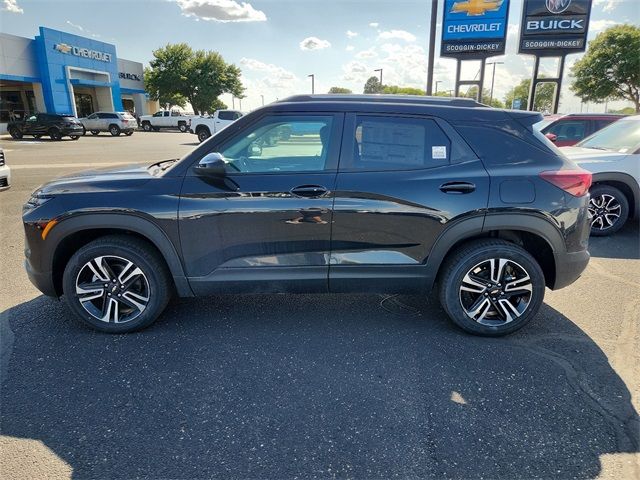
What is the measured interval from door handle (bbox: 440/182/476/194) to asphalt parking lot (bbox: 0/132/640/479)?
1.16m

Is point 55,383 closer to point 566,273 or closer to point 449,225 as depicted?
point 449,225

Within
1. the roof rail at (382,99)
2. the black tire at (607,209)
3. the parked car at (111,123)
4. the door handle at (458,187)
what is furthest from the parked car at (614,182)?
the parked car at (111,123)

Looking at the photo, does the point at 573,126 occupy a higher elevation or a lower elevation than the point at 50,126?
lower

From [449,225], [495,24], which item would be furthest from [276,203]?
[495,24]

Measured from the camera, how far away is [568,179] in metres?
3.06

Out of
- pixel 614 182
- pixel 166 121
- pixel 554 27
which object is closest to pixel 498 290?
pixel 614 182

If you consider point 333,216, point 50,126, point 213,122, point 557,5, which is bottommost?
point 333,216

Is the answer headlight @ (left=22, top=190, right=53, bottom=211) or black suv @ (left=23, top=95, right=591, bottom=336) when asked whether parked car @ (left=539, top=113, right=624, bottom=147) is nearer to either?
black suv @ (left=23, top=95, right=591, bottom=336)

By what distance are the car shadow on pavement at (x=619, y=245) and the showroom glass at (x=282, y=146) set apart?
4195mm

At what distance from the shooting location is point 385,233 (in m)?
3.10

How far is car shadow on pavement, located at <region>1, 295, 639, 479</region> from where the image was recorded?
6.89 ft

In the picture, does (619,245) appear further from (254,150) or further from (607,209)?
(254,150)

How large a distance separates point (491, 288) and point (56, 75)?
1578 inches

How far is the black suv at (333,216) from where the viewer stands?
3.04 metres
